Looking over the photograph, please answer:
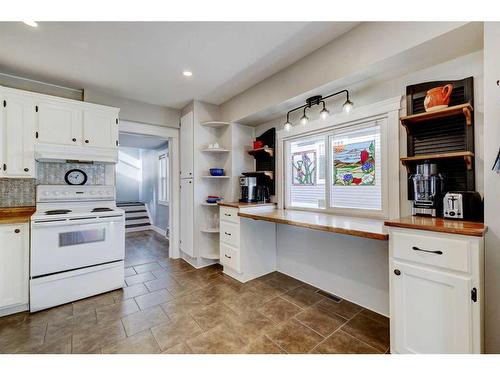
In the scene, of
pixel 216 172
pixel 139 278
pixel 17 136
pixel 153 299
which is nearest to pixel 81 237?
pixel 139 278

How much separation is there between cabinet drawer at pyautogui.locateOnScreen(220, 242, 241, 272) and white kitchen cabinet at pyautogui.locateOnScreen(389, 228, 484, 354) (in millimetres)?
→ 1759

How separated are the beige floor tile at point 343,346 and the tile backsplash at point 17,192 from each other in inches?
140

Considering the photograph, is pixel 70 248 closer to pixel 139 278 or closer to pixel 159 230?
pixel 139 278

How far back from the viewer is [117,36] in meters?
1.94

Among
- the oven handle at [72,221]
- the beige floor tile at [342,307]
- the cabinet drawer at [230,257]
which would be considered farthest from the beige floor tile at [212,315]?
the oven handle at [72,221]

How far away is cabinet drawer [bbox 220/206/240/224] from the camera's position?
2844 mm

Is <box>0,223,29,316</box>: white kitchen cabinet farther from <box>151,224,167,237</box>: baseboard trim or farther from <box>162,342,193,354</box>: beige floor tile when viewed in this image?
<box>151,224,167,237</box>: baseboard trim

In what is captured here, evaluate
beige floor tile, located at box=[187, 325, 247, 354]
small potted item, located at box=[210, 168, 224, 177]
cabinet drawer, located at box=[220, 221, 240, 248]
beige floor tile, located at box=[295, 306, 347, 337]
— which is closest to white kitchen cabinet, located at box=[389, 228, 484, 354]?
beige floor tile, located at box=[295, 306, 347, 337]

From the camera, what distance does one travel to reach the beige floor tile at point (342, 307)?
83.6 inches

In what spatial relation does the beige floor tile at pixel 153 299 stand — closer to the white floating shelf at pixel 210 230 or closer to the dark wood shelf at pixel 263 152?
the white floating shelf at pixel 210 230

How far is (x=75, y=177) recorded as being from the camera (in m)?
2.92
